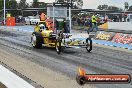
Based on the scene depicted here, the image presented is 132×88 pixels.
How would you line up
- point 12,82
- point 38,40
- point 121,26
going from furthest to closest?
point 121,26 → point 38,40 → point 12,82

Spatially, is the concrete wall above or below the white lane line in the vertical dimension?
above

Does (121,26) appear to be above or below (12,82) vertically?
above

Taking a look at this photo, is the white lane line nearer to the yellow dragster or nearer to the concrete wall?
the yellow dragster

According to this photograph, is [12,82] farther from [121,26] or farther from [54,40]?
[121,26]

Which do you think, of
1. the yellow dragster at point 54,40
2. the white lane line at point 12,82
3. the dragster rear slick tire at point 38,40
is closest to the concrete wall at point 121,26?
the yellow dragster at point 54,40

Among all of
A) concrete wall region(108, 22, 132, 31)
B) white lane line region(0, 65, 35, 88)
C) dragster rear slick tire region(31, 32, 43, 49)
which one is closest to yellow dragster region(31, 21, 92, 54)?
dragster rear slick tire region(31, 32, 43, 49)

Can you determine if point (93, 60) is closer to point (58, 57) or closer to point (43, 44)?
point (58, 57)

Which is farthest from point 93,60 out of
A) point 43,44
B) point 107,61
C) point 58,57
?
point 43,44

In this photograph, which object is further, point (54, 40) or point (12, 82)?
point (54, 40)

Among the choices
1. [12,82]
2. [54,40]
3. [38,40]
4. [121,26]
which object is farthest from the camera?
[121,26]

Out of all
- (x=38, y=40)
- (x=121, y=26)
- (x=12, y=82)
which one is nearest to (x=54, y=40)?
(x=38, y=40)

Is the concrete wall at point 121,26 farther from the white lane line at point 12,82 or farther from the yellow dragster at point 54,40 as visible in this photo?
the white lane line at point 12,82

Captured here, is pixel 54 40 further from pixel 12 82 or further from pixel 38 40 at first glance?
pixel 12 82

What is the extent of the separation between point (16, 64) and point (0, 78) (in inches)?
139
